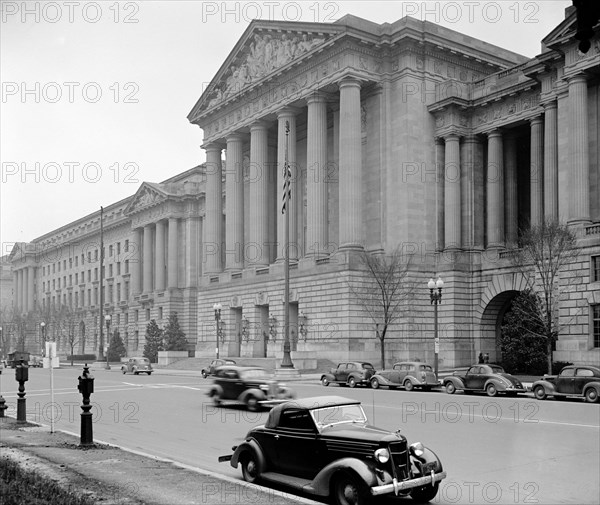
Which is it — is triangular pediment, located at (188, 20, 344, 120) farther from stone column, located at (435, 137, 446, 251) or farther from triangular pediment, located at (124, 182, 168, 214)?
triangular pediment, located at (124, 182, 168, 214)

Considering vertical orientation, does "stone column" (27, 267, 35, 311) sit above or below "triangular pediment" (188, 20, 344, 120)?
below

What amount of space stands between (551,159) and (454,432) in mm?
36564

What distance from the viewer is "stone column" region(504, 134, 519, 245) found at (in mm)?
57812

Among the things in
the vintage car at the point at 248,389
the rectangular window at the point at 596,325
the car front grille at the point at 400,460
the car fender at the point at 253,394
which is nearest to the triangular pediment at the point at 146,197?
the rectangular window at the point at 596,325

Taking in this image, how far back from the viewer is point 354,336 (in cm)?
5422

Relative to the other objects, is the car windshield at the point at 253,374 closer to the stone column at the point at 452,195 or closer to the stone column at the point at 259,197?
the stone column at the point at 452,195

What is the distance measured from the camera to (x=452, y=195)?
56875mm

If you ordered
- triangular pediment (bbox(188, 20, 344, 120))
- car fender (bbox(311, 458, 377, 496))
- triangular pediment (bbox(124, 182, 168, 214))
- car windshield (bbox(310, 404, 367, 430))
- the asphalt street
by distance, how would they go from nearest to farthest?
car fender (bbox(311, 458, 377, 496))
car windshield (bbox(310, 404, 367, 430))
the asphalt street
triangular pediment (bbox(188, 20, 344, 120))
triangular pediment (bbox(124, 182, 168, 214))

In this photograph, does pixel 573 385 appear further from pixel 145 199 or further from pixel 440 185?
pixel 145 199

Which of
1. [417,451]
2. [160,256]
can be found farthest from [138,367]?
[417,451]

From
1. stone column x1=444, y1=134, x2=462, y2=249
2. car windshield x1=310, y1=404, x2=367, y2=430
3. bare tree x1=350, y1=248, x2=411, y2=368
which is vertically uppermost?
stone column x1=444, y1=134, x2=462, y2=249

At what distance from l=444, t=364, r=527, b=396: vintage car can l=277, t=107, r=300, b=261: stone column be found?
31.4 meters

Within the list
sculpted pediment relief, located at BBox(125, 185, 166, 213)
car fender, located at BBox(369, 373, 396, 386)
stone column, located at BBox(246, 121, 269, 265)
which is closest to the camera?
car fender, located at BBox(369, 373, 396, 386)

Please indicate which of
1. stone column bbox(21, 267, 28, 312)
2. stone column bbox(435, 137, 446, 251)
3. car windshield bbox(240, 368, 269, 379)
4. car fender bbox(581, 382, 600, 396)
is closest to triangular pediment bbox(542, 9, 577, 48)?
stone column bbox(435, 137, 446, 251)
